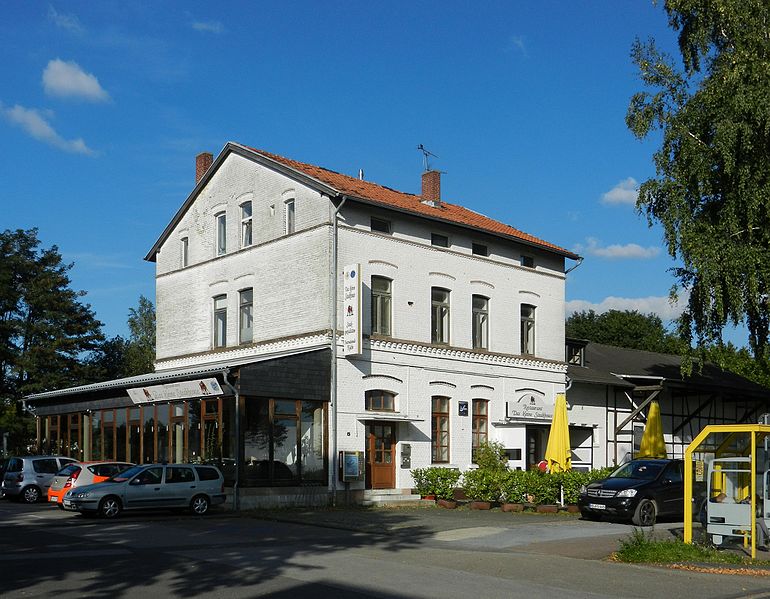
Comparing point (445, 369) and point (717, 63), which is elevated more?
point (717, 63)

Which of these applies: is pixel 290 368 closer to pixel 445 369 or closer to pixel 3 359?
pixel 445 369

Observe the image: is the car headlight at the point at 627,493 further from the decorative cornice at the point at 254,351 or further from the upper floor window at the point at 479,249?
the upper floor window at the point at 479,249

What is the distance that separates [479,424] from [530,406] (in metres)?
2.25

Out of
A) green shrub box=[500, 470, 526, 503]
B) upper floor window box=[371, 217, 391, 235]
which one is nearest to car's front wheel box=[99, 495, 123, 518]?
green shrub box=[500, 470, 526, 503]

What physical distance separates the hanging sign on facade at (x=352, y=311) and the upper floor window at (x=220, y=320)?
22.3ft

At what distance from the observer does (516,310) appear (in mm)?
34844

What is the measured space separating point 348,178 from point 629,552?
21.2 meters

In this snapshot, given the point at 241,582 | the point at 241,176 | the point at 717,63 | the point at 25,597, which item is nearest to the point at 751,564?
the point at 241,582

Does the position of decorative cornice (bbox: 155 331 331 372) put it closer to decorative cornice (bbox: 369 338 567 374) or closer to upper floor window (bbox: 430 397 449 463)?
decorative cornice (bbox: 369 338 567 374)

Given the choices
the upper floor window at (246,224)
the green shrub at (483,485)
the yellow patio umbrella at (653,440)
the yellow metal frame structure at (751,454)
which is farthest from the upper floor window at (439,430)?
the yellow metal frame structure at (751,454)

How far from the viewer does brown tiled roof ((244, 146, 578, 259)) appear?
30.6 m

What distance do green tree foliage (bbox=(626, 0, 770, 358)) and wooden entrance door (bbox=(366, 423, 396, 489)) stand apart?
31.8ft

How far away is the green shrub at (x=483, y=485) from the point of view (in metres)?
27.7

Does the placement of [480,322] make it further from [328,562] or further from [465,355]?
[328,562]
